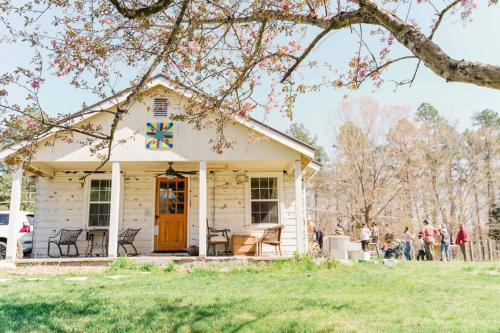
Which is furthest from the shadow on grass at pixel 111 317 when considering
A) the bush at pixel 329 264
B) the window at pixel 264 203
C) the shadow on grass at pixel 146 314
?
the window at pixel 264 203

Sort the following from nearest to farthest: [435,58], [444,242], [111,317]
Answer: [435,58] < [111,317] < [444,242]

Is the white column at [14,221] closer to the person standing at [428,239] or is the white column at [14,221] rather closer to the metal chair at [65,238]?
the metal chair at [65,238]

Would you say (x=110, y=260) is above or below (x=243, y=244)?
below

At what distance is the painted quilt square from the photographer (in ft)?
40.2

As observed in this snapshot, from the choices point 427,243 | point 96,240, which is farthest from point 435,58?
point 427,243

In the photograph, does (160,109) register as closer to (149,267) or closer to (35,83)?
(149,267)

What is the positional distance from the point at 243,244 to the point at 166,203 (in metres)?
3.08

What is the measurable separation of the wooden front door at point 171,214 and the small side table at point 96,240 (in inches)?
65.0

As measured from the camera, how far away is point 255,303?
6.06 meters

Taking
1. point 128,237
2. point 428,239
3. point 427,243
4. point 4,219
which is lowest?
point 427,243

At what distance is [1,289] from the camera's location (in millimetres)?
7285

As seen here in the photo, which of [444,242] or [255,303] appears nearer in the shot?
[255,303]

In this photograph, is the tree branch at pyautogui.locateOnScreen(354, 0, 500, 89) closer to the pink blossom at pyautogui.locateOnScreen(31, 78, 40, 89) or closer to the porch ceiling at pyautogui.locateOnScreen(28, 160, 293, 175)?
the pink blossom at pyautogui.locateOnScreen(31, 78, 40, 89)

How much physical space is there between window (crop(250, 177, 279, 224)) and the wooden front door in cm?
229
